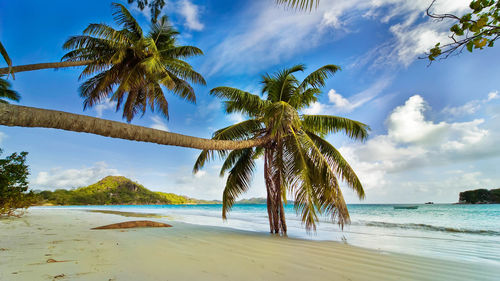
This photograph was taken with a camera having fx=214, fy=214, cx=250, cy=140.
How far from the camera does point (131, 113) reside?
12.1m

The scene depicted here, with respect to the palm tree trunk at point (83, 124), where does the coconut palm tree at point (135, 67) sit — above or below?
above

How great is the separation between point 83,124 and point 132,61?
8.58 metres


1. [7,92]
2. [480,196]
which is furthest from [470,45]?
[480,196]

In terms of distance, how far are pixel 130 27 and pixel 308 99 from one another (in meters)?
8.72

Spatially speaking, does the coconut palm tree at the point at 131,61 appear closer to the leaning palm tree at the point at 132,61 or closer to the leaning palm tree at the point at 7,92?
the leaning palm tree at the point at 132,61

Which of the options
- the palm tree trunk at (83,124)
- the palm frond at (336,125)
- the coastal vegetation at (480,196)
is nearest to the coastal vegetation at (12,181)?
the palm tree trunk at (83,124)

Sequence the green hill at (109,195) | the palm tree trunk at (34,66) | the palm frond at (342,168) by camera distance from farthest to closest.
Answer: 1. the green hill at (109,195)
2. the palm frond at (342,168)
3. the palm tree trunk at (34,66)

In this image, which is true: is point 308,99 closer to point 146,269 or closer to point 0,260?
point 146,269

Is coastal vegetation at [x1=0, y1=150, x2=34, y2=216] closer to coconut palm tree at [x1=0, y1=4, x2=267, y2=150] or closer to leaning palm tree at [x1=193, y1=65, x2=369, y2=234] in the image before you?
coconut palm tree at [x1=0, y1=4, x2=267, y2=150]

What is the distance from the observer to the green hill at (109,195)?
4862 centimetres

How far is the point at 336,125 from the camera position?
25.0 ft

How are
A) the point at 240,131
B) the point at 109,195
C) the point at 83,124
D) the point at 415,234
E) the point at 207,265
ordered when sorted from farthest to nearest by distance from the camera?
the point at 109,195 < the point at 415,234 < the point at 240,131 < the point at 207,265 < the point at 83,124

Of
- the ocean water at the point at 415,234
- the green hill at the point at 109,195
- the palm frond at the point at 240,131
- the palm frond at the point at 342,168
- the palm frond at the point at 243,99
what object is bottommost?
the green hill at the point at 109,195

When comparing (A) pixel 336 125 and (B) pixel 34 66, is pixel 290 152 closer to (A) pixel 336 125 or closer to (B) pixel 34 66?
(A) pixel 336 125
